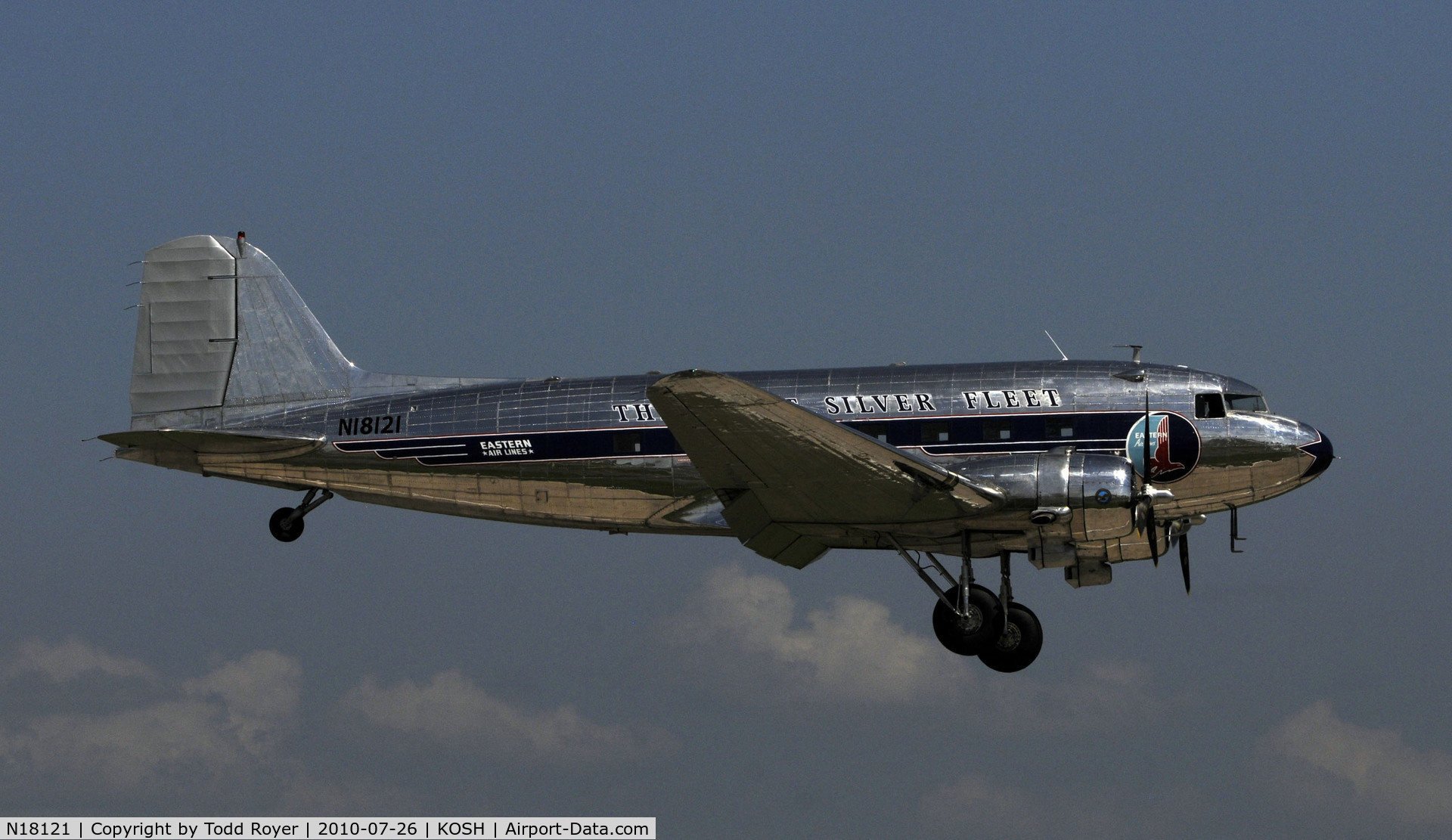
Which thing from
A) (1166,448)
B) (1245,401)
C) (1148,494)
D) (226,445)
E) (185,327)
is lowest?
(1148,494)

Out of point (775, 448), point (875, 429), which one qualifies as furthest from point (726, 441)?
point (875, 429)

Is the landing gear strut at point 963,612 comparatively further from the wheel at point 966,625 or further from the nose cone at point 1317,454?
the nose cone at point 1317,454

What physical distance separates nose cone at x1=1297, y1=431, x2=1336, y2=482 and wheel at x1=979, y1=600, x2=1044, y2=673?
14.2 ft

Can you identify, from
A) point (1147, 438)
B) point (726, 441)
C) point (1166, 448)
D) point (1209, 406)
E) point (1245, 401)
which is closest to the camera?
point (726, 441)

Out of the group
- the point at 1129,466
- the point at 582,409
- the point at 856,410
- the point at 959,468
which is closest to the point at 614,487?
the point at 582,409

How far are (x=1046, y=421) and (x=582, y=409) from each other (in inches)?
273

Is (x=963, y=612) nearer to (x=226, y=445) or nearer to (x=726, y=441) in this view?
(x=726, y=441)

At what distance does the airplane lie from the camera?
23016 mm

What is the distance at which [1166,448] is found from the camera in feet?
79.9

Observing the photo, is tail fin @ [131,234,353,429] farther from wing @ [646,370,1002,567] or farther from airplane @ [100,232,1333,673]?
wing @ [646,370,1002,567]

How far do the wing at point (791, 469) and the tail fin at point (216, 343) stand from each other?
7982 mm

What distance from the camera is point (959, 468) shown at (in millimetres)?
23656

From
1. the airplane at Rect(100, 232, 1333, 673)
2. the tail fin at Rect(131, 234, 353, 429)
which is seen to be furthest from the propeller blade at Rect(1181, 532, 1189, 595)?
the tail fin at Rect(131, 234, 353, 429)

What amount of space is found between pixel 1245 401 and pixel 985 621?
15.9 ft
